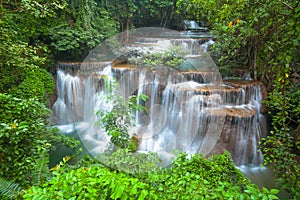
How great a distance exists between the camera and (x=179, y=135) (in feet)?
20.2

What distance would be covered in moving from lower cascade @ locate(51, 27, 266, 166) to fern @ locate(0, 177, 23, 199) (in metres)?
3.44

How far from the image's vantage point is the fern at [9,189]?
2.04m

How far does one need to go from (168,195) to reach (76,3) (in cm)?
936

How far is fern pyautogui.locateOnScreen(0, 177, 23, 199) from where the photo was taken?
204 centimetres

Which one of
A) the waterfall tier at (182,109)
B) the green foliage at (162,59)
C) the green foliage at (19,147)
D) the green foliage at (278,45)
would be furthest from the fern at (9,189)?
the green foliage at (162,59)

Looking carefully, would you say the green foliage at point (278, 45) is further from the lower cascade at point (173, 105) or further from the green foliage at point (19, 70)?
the green foliage at point (19, 70)

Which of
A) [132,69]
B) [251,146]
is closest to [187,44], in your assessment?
[132,69]

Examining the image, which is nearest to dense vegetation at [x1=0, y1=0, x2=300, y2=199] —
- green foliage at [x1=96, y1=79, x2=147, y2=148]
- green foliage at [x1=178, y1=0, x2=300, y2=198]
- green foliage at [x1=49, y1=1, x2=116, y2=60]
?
green foliage at [x1=178, y1=0, x2=300, y2=198]

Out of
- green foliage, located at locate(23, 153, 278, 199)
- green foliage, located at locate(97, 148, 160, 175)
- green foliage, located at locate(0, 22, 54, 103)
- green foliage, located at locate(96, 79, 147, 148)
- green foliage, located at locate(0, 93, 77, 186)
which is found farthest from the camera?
green foliage, located at locate(0, 22, 54, 103)

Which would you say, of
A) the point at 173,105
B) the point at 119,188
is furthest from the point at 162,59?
the point at 119,188

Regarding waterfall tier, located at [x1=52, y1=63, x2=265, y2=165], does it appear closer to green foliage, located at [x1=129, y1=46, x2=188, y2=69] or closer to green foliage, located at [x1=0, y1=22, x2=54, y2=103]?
green foliage, located at [x1=129, y1=46, x2=188, y2=69]

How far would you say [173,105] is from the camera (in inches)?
254

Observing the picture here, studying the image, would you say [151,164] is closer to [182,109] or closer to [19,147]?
[19,147]

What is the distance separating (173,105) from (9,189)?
5.07 meters
